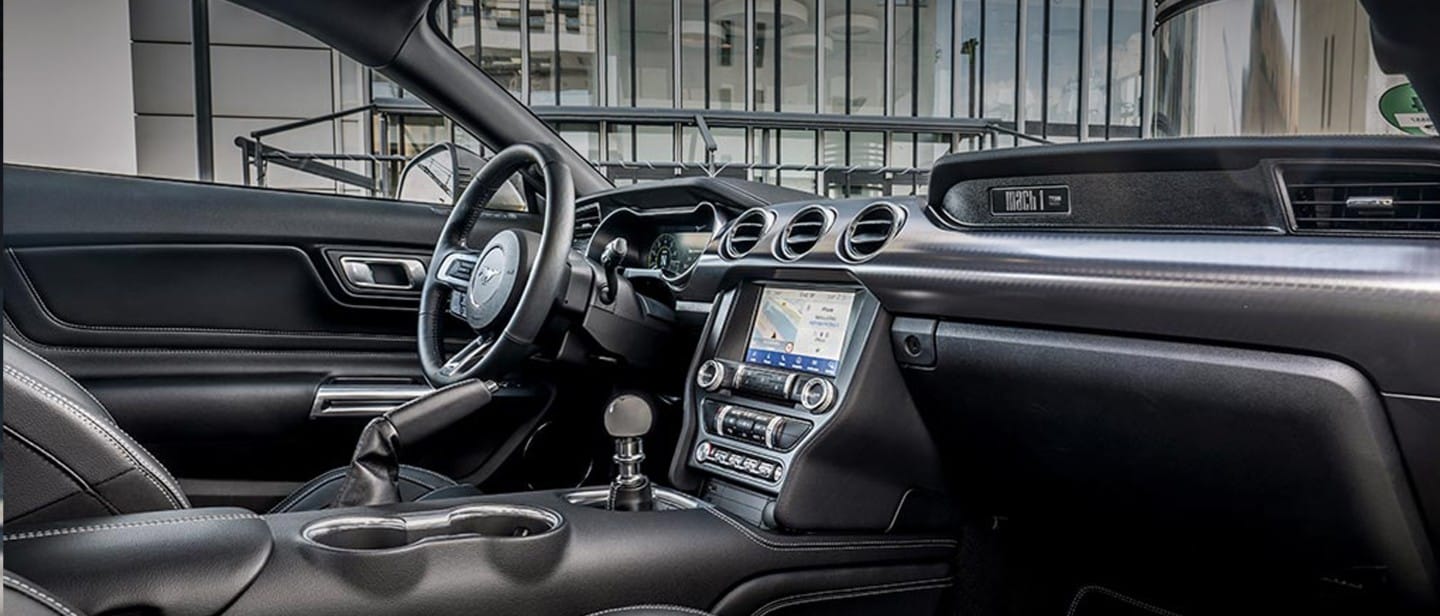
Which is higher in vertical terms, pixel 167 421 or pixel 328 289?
pixel 328 289

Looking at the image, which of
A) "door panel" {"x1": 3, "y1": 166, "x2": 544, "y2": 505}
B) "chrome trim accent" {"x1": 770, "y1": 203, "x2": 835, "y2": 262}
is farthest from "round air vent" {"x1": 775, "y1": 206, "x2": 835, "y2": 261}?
"door panel" {"x1": 3, "y1": 166, "x2": 544, "y2": 505}

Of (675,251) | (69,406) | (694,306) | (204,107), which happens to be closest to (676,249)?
(675,251)

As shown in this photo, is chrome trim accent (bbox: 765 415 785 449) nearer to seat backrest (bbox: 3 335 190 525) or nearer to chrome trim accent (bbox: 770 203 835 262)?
chrome trim accent (bbox: 770 203 835 262)

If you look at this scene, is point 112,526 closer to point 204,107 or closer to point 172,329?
point 172,329

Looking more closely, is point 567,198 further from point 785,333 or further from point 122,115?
point 122,115

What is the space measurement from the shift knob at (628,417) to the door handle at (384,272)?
1.04 meters

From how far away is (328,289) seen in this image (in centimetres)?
217

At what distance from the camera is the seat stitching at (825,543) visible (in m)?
1.35

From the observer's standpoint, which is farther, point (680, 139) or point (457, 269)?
point (680, 139)

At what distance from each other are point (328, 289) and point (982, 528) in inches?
56.1

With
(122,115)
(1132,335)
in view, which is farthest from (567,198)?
(122,115)

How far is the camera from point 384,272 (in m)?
2.24

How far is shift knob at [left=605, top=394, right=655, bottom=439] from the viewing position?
4.43ft

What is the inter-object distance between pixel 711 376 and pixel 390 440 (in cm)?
48
